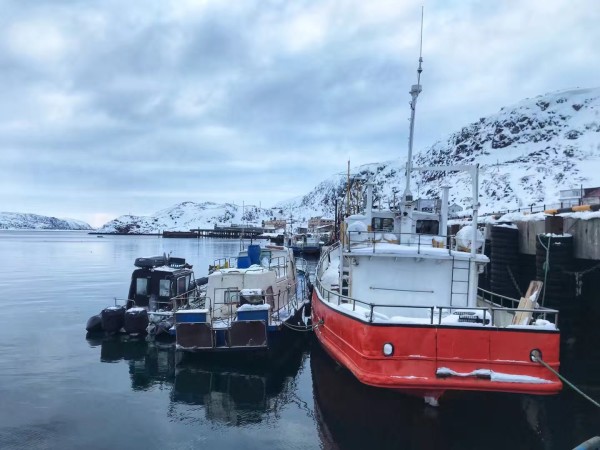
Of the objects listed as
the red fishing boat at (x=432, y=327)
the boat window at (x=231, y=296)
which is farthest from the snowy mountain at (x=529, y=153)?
the red fishing boat at (x=432, y=327)

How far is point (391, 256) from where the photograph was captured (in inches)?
476

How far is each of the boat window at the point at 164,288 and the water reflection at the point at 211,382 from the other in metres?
3.11

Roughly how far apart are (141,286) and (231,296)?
22.5 feet

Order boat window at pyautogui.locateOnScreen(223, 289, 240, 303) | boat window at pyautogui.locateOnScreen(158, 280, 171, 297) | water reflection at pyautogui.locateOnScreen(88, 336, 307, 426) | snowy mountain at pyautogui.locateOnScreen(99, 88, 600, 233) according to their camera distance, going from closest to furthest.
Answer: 1. water reflection at pyautogui.locateOnScreen(88, 336, 307, 426)
2. boat window at pyautogui.locateOnScreen(223, 289, 240, 303)
3. boat window at pyautogui.locateOnScreen(158, 280, 171, 297)
4. snowy mountain at pyautogui.locateOnScreen(99, 88, 600, 233)

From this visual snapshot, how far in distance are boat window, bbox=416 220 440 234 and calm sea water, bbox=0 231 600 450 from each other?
5.54 meters

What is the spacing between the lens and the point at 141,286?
21.8 m

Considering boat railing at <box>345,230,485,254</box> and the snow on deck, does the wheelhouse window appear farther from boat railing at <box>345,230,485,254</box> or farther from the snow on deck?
the snow on deck

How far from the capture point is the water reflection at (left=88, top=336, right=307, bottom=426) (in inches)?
469

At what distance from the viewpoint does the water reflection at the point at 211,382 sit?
11.9 m

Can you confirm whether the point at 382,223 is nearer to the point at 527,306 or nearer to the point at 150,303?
the point at 527,306

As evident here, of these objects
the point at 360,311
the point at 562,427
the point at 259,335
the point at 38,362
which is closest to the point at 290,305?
the point at 259,335

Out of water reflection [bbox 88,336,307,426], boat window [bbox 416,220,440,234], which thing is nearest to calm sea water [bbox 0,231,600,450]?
water reflection [bbox 88,336,307,426]

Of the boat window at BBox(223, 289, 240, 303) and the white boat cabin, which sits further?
the boat window at BBox(223, 289, 240, 303)

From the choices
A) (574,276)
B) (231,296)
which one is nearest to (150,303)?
(231,296)
